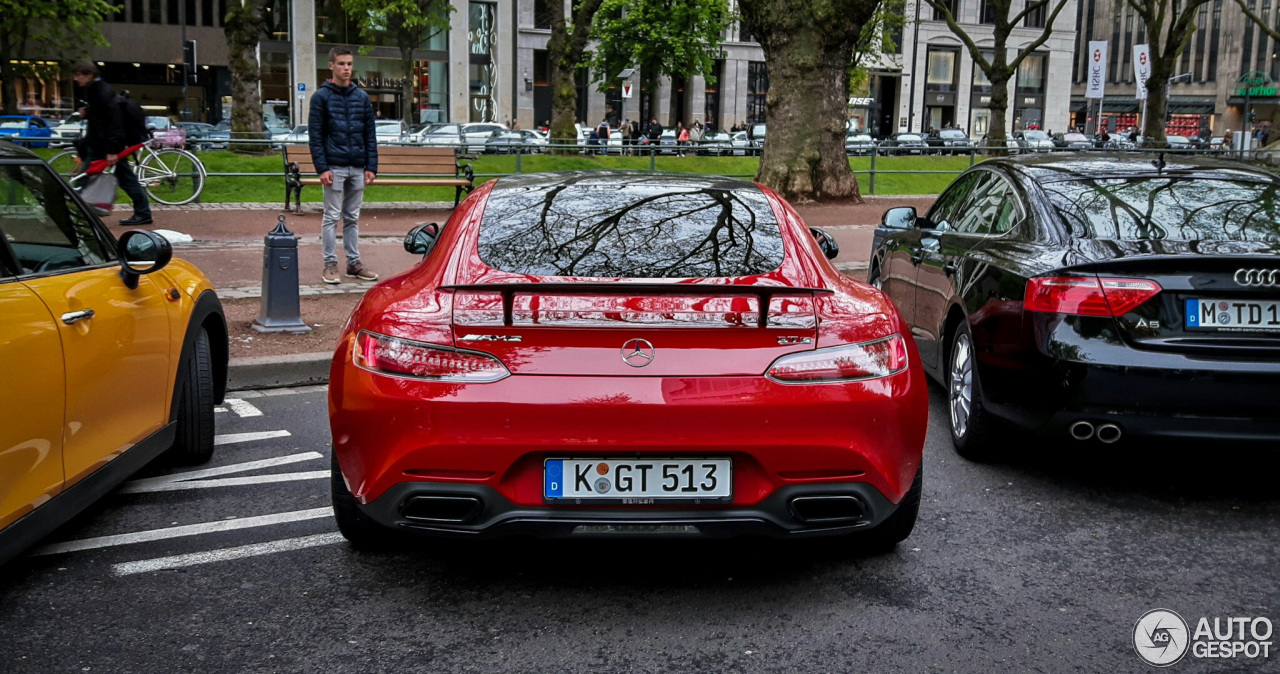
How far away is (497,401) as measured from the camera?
3375mm

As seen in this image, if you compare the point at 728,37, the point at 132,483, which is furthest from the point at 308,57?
the point at 132,483

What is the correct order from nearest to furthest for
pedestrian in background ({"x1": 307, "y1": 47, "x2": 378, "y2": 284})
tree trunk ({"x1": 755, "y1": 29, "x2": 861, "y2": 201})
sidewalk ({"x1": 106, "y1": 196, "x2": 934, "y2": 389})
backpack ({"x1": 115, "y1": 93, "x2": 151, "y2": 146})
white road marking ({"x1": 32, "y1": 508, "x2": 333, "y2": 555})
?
white road marking ({"x1": 32, "y1": 508, "x2": 333, "y2": 555}) < sidewalk ({"x1": 106, "y1": 196, "x2": 934, "y2": 389}) < pedestrian in background ({"x1": 307, "y1": 47, "x2": 378, "y2": 284}) < backpack ({"x1": 115, "y1": 93, "x2": 151, "y2": 146}) < tree trunk ({"x1": 755, "y1": 29, "x2": 861, "y2": 201})

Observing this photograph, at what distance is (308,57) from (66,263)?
5737 centimetres

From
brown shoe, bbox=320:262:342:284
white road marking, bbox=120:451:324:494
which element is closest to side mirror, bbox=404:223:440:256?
white road marking, bbox=120:451:324:494

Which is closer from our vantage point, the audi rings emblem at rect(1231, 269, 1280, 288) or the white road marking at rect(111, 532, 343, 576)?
the white road marking at rect(111, 532, 343, 576)

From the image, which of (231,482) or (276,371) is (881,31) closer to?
(276,371)

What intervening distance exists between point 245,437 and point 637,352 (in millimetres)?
3245

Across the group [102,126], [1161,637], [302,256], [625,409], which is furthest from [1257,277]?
[102,126]

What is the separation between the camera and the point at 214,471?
532 centimetres

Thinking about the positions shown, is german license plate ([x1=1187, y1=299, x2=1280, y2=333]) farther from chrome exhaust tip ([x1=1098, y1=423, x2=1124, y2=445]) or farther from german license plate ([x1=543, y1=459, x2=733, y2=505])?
german license plate ([x1=543, y1=459, x2=733, y2=505])

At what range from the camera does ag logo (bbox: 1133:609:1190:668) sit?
11.1 ft

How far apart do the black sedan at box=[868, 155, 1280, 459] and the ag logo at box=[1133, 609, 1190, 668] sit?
1148 millimetres

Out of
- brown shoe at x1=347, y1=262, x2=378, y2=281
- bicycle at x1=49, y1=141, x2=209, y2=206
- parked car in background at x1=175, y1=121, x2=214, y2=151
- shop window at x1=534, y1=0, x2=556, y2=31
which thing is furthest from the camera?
shop window at x1=534, y1=0, x2=556, y2=31

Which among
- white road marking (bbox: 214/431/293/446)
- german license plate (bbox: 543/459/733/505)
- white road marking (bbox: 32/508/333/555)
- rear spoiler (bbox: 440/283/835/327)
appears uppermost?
rear spoiler (bbox: 440/283/835/327)
